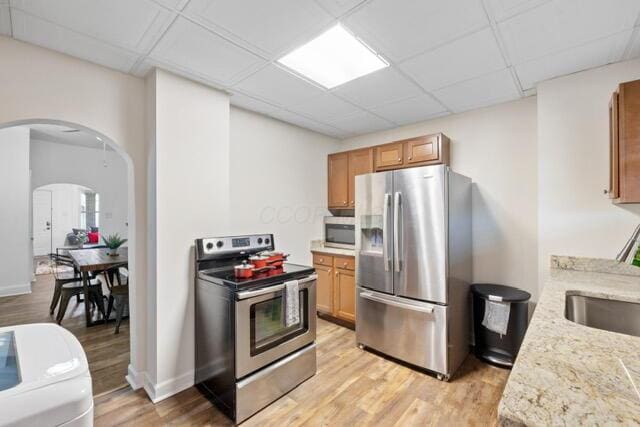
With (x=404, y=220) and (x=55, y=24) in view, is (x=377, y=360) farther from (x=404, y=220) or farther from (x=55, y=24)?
(x=55, y=24)

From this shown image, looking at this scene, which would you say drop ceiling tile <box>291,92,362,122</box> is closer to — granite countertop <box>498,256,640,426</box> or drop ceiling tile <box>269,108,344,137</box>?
drop ceiling tile <box>269,108,344,137</box>

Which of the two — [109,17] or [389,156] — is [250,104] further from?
[389,156]

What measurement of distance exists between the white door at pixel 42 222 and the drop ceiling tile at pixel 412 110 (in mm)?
9813

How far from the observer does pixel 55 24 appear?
168 centimetres

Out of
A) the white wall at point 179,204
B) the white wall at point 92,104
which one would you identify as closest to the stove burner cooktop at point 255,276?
the white wall at point 179,204

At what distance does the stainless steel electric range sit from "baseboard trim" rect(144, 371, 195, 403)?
2.8 inches

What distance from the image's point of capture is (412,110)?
307 cm

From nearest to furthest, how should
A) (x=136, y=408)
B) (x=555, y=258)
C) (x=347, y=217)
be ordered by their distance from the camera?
1. (x=136, y=408)
2. (x=555, y=258)
3. (x=347, y=217)

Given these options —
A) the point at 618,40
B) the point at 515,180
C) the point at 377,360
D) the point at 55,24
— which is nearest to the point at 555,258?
the point at 515,180

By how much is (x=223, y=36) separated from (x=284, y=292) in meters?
1.77

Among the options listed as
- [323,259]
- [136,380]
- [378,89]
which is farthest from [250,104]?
[136,380]

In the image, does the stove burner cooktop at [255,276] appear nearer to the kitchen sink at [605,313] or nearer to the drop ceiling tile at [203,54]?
the drop ceiling tile at [203,54]

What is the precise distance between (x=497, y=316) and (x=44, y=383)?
2937 millimetres

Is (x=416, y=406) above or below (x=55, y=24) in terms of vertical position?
below
